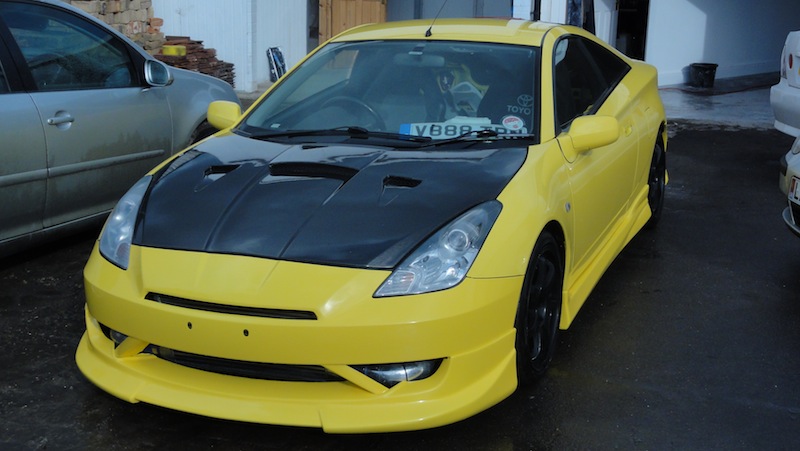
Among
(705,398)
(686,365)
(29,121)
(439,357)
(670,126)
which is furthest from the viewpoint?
(670,126)

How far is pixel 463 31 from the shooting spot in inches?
183

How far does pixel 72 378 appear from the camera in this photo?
151 inches

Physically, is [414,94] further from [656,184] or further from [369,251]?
[656,184]

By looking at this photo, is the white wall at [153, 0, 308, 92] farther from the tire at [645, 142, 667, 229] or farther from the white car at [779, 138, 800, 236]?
the white car at [779, 138, 800, 236]

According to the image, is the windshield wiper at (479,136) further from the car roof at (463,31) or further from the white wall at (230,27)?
the white wall at (230,27)

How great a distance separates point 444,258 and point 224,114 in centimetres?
187

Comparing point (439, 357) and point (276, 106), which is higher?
point (276, 106)

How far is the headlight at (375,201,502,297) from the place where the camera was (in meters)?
3.08

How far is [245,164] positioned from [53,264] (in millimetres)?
2056

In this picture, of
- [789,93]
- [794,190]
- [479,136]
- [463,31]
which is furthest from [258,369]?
[789,93]

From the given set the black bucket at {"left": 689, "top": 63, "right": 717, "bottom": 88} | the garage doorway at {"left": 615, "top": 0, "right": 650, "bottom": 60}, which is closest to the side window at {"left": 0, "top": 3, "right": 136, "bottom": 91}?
the black bucket at {"left": 689, "top": 63, "right": 717, "bottom": 88}

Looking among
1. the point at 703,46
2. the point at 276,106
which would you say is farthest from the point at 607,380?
the point at 703,46

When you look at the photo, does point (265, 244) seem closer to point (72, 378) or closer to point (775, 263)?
point (72, 378)

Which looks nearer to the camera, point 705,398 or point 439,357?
point 439,357
